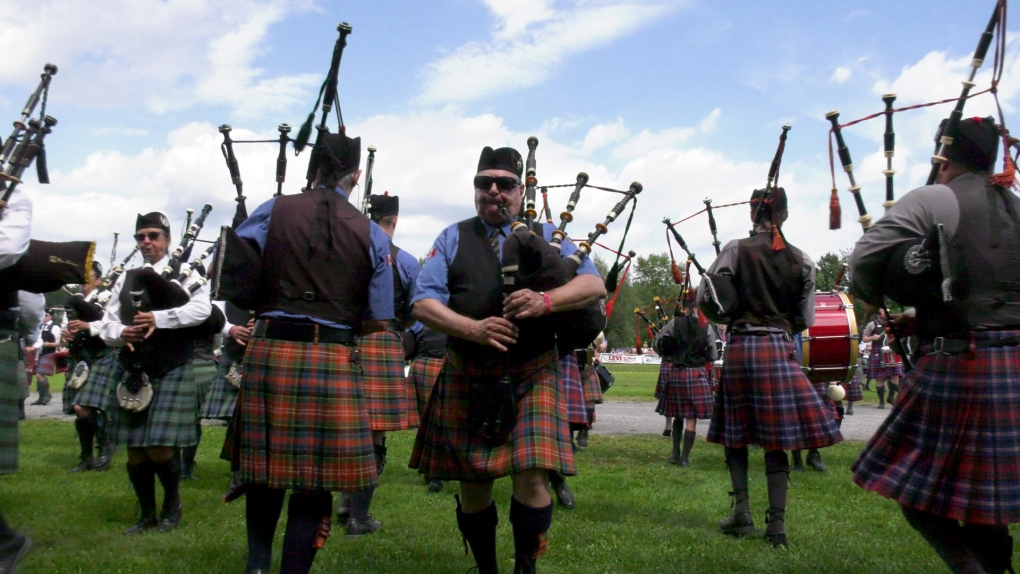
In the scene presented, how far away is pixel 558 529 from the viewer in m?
4.44

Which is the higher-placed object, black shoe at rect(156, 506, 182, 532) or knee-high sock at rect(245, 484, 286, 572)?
knee-high sock at rect(245, 484, 286, 572)

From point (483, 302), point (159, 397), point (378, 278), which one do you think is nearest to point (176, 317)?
point (159, 397)

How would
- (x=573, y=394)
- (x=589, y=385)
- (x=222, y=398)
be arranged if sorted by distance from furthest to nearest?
(x=589, y=385) → (x=222, y=398) → (x=573, y=394)

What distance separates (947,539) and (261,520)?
92.7 inches

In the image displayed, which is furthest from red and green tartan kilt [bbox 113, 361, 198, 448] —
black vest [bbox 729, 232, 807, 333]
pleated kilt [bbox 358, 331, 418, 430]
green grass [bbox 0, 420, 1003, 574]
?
black vest [bbox 729, 232, 807, 333]

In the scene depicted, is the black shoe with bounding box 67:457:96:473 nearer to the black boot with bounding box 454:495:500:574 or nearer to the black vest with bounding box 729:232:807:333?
the black boot with bounding box 454:495:500:574

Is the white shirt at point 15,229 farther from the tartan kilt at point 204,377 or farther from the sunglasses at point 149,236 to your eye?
the tartan kilt at point 204,377

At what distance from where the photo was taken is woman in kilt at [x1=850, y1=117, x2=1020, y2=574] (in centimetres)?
254

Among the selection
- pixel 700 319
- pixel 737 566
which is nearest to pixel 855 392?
pixel 700 319

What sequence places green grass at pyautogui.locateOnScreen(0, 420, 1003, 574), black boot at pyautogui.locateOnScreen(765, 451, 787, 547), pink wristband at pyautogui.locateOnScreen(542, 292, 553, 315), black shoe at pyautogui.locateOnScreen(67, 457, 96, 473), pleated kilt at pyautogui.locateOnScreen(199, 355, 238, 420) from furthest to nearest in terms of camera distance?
black shoe at pyautogui.locateOnScreen(67, 457, 96, 473), pleated kilt at pyautogui.locateOnScreen(199, 355, 238, 420), black boot at pyautogui.locateOnScreen(765, 451, 787, 547), green grass at pyautogui.locateOnScreen(0, 420, 1003, 574), pink wristband at pyautogui.locateOnScreen(542, 292, 553, 315)

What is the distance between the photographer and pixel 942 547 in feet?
8.59

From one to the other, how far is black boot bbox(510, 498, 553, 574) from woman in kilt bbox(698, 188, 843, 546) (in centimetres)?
173

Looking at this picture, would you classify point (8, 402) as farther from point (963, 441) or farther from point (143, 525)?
point (963, 441)

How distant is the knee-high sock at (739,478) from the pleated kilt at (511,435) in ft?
5.88
